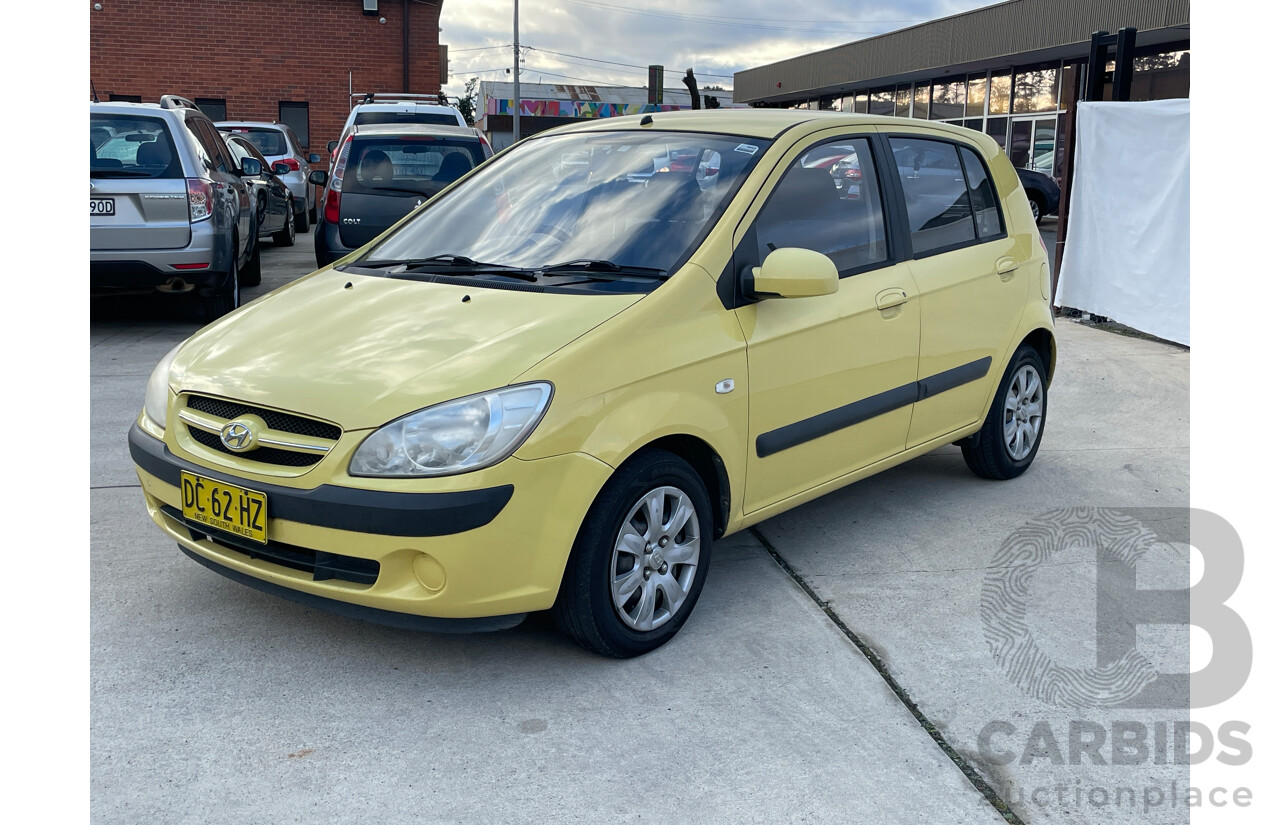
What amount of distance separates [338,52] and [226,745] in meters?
26.3

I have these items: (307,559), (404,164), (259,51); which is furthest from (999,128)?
(307,559)

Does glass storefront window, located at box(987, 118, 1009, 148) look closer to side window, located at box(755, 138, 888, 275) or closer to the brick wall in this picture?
the brick wall

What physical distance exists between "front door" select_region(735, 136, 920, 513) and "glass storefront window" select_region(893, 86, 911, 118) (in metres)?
26.7

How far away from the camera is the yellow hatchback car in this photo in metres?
3.06

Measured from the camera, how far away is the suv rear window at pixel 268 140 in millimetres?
18578

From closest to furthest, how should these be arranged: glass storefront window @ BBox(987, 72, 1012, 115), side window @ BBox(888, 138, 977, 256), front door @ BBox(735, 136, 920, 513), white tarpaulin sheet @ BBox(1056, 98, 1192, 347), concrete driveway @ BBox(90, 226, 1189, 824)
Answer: concrete driveway @ BBox(90, 226, 1189, 824), front door @ BBox(735, 136, 920, 513), side window @ BBox(888, 138, 977, 256), white tarpaulin sheet @ BBox(1056, 98, 1192, 347), glass storefront window @ BBox(987, 72, 1012, 115)

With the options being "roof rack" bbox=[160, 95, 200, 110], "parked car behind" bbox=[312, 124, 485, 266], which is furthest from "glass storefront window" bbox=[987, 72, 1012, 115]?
"roof rack" bbox=[160, 95, 200, 110]

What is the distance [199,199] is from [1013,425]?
6.19 meters

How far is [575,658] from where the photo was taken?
3.49 meters

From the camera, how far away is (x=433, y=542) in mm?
2988

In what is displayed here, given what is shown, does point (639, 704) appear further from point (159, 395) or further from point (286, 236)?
point (286, 236)

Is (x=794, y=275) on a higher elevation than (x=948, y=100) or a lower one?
lower

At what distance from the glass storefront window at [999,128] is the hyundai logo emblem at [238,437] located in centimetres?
2397

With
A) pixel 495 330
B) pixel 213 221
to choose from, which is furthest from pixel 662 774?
pixel 213 221
